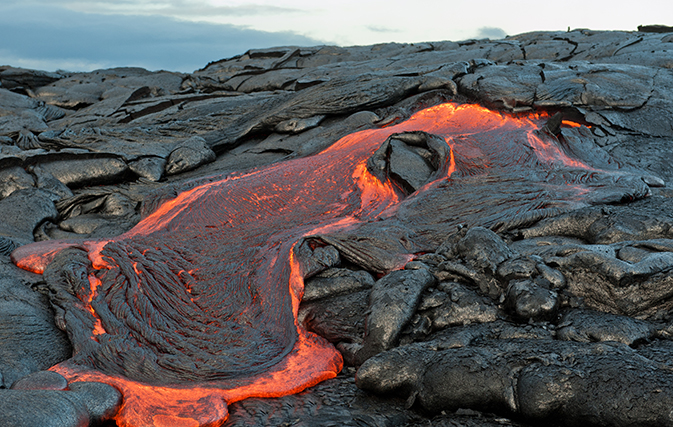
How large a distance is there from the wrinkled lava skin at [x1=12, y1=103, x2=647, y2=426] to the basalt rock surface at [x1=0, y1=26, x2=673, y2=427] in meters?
0.03

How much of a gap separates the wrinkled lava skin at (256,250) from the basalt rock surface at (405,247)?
0.10ft

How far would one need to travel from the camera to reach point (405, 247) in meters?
4.64

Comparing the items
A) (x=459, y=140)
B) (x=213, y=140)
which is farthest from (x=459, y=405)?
(x=213, y=140)

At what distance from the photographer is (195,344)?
380 cm

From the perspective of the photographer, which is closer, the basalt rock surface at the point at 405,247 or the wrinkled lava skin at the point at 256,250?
Result: the basalt rock surface at the point at 405,247

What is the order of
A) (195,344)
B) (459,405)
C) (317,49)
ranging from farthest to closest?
(317,49) < (195,344) < (459,405)

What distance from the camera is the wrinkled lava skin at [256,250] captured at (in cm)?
347

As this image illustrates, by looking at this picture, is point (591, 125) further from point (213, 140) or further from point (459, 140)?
point (213, 140)

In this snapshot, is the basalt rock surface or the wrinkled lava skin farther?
the wrinkled lava skin

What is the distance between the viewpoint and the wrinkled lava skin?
136 inches

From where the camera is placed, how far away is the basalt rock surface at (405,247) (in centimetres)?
291

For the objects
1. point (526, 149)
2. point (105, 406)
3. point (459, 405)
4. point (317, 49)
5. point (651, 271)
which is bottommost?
point (105, 406)

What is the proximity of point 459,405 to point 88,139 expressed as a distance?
7099mm

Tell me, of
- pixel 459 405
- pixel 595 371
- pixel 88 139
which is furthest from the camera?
pixel 88 139
